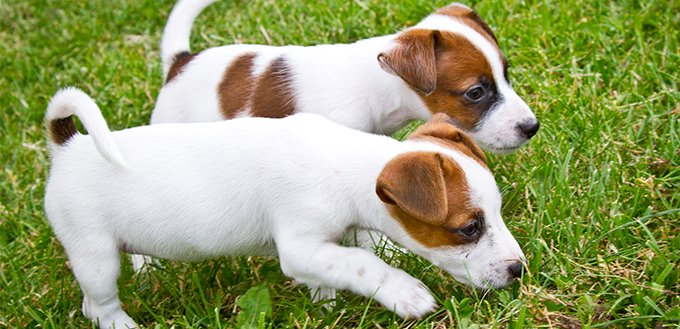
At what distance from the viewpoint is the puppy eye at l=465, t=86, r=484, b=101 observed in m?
4.07

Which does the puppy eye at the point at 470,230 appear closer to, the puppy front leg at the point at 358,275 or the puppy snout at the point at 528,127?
the puppy front leg at the point at 358,275

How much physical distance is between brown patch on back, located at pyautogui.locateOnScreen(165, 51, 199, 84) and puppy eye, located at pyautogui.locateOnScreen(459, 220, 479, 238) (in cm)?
262

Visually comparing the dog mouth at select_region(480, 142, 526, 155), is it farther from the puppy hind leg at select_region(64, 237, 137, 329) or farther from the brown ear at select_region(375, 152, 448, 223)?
the puppy hind leg at select_region(64, 237, 137, 329)

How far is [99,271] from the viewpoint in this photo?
356 cm

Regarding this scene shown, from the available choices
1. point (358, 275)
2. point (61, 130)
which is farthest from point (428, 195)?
point (61, 130)

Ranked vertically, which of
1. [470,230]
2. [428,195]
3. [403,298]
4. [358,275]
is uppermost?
[428,195]

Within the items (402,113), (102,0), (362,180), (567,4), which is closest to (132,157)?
(362,180)

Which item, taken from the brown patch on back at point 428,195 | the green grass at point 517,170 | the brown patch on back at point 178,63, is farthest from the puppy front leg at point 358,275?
the brown patch on back at point 178,63

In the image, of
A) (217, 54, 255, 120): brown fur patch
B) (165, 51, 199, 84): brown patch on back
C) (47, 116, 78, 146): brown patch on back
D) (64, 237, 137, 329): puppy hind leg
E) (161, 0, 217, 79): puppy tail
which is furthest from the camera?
(161, 0, 217, 79): puppy tail

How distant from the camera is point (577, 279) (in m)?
3.33

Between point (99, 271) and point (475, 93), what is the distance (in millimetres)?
2441

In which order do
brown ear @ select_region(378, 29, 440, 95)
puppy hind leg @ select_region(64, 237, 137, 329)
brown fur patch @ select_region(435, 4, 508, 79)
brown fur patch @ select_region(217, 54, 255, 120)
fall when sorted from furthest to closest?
brown fur patch @ select_region(217, 54, 255, 120) → brown fur patch @ select_region(435, 4, 508, 79) → brown ear @ select_region(378, 29, 440, 95) → puppy hind leg @ select_region(64, 237, 137, 329)

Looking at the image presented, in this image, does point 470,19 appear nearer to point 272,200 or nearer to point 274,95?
point 274,95

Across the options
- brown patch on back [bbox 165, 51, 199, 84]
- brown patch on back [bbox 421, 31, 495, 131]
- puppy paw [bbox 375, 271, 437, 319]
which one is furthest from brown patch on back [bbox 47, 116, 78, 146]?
brown patch on back [bbox 421, 31, 495, 131]
